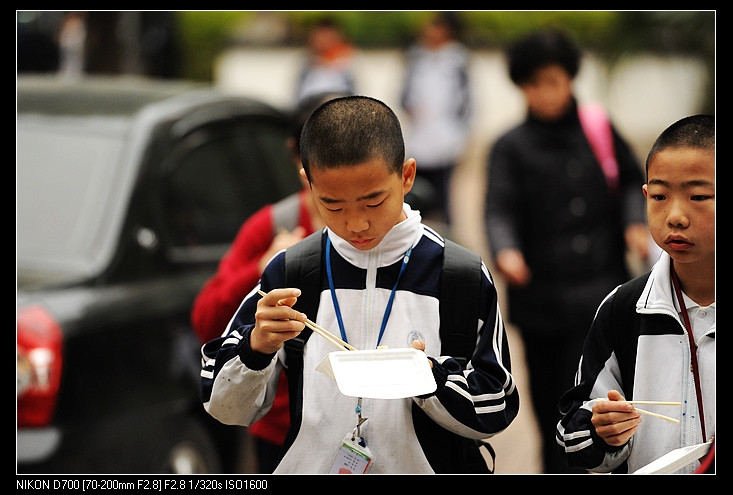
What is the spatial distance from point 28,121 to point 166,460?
5.04ft

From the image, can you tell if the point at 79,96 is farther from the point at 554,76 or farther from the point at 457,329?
the point at 457,329

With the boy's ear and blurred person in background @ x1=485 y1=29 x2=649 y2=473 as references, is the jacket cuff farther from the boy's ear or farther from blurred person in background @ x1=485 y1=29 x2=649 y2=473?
blurred person in background @ x1=485 y1=29 x2=649 y2=473

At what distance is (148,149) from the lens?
453 centimetres

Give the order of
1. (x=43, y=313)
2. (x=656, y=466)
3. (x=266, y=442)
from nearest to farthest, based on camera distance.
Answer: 1. (x=656, y=466)
2. (x=266, y=442)
3. (x=43, y=313)

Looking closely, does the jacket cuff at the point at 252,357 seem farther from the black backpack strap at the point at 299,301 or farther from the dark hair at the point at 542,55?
the dark hair at the point at 542,55

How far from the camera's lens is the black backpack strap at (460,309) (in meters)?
2.62

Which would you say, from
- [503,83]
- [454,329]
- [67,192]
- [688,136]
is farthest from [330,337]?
[503,83]

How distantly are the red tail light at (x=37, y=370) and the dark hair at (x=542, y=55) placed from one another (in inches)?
84.9

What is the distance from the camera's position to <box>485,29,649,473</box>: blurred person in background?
4.62m

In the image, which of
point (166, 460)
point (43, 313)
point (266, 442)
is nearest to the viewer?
point (266, 442)

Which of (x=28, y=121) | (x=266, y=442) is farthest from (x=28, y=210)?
(x=266, y=442)

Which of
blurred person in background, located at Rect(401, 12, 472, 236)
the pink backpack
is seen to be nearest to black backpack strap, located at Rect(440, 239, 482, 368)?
the pink backpack

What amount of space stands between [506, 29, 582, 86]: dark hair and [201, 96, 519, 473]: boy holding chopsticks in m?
2.07

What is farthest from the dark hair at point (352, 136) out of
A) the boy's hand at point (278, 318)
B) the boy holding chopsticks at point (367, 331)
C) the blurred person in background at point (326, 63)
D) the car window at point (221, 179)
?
the blurred person in background at point (326, 63)
